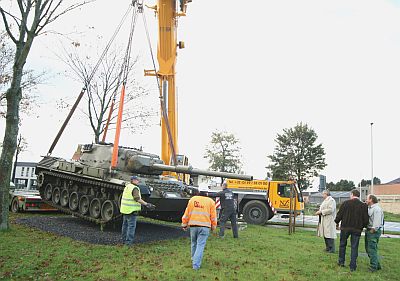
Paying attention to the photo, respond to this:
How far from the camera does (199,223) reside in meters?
7.70

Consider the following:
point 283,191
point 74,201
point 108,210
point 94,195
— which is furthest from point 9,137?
point 283,191

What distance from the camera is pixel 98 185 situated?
12.9 meters

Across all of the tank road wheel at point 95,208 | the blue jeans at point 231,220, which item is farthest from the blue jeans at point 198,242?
the tank road wheel at point 95,208

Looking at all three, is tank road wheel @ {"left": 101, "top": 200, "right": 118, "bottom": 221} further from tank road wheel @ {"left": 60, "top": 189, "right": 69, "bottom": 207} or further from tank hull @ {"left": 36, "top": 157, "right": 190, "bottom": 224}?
tank road wheel @ {"left": 60, "top": 189, "right": 69, "bottom": 207}

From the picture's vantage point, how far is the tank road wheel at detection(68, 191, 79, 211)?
553 inches

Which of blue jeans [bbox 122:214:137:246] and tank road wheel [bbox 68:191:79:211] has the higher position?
tank road wheel [bbox 68:191:79:211]

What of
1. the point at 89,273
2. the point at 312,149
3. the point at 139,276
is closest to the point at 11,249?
the point at 89,273

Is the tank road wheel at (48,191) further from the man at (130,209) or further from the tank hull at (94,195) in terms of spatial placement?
the man at (130,209)

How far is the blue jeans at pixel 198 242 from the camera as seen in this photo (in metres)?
7.51

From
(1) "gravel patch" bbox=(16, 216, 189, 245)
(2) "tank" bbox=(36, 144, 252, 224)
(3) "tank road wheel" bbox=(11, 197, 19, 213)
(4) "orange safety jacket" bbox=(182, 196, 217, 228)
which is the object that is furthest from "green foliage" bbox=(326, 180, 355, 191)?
(4) "orange safety jacket" bbox=(182, 196, 217, 228)

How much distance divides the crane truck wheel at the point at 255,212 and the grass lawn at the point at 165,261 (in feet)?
23.9

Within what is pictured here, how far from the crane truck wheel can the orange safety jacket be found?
1106 cm

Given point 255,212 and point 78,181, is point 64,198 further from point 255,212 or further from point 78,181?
point 255,212

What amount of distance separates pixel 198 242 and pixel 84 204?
7280mm
